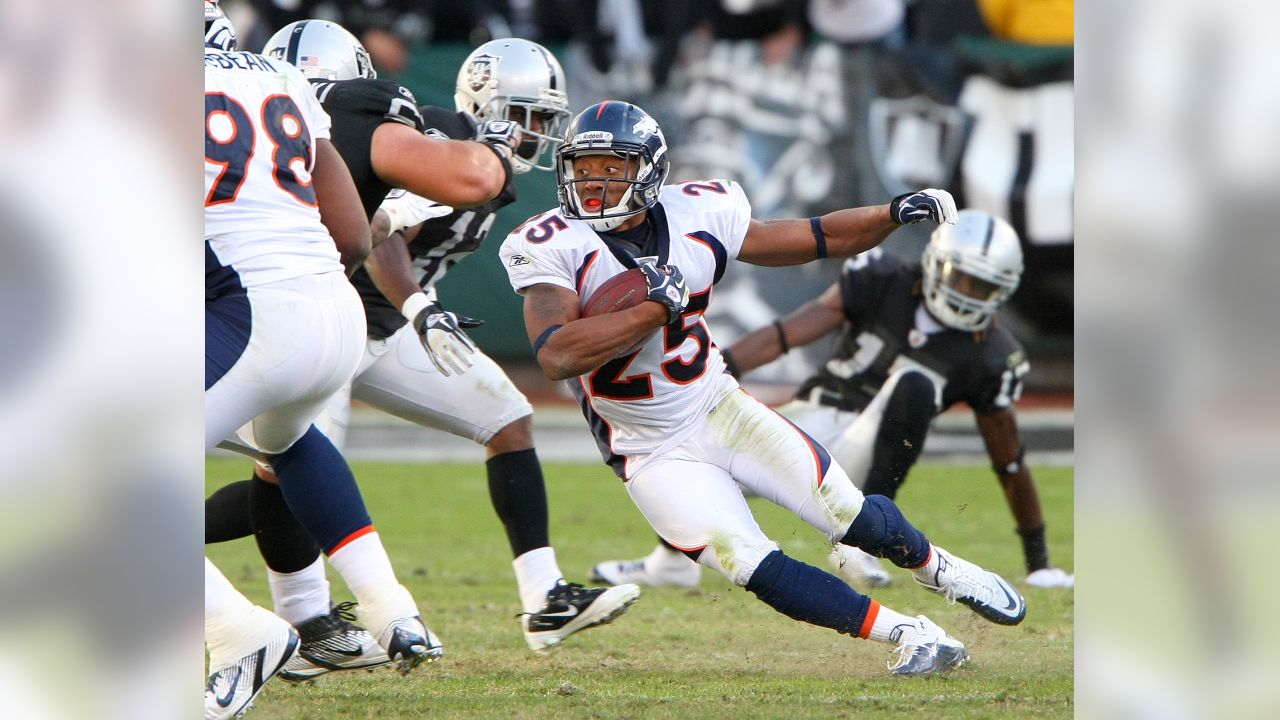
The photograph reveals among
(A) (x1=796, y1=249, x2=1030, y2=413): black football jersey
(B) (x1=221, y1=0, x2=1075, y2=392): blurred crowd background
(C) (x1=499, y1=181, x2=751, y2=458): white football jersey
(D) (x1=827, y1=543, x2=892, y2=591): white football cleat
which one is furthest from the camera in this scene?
(B) (x1=221, y1=0, x2=1075, y2=392): blurred crowd background

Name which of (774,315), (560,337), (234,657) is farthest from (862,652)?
(774,315)

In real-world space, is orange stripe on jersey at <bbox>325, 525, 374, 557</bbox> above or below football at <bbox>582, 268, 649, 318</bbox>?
below

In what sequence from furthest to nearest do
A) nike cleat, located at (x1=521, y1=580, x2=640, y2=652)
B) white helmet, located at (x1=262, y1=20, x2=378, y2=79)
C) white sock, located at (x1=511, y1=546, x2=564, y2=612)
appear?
white helmet, located at (x1=262, y1=20, x2=378, y2=79) < white sock, located at (x1=511, y1=546, x2=564, y2=612) < nike cleat, located at (x1=521, y1=580, x2=640, y2=652)

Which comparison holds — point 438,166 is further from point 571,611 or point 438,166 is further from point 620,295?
point 571,611

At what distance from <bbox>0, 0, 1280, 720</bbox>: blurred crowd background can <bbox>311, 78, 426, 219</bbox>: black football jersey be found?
55.6 inches

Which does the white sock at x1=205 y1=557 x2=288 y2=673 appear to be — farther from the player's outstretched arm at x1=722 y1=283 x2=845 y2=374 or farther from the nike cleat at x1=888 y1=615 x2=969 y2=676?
the player's outstretched arm at x1=722 y1=283 x2=845 y2=374

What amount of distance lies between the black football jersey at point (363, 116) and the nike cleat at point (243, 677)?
1.09 metres

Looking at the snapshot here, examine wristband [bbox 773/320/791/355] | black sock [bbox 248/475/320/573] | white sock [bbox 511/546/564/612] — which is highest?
black sock [bbox 248/475/320/573]

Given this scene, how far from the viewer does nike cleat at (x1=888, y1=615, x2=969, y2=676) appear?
10.1 ft

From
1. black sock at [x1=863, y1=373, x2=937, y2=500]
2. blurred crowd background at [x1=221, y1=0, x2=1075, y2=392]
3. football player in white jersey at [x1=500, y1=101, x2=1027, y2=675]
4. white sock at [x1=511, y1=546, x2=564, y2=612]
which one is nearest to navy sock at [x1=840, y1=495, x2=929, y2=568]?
football player in white jersey at [x1=500, y1=101, x2=1027, y2=675]

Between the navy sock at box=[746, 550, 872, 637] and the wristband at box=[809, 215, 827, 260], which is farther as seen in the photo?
the wristband at box=[809, 215, 827, 260]

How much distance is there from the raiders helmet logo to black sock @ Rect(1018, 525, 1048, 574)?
244 centimetres

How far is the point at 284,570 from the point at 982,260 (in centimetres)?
274
